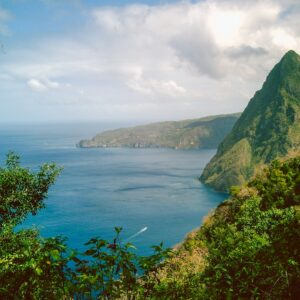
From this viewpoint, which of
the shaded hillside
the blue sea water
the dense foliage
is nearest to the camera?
the dense foliage

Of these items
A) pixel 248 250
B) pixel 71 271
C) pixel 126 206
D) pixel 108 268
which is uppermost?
pixel 108 268

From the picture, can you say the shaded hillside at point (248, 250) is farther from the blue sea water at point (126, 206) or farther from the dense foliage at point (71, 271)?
the blue sea water at point (126, 206)

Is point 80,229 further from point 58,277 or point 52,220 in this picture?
point 58,277

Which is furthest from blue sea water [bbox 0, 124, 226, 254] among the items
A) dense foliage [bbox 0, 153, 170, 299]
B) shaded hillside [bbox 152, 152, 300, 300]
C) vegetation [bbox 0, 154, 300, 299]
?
dense foliage [bbox 0, 153, 170, 299]

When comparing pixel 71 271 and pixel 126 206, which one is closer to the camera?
pixel 71 271

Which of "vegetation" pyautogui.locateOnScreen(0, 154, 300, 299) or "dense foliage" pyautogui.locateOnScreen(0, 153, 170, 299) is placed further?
"vegetation" pyautogui.locateOnScreen(0, 154, 300, 299)

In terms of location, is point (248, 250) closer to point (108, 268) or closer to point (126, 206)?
point (108, 268)

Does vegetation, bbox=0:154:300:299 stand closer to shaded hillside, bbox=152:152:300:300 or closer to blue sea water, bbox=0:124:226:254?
shaded hillside, bbox=152:152:300:300

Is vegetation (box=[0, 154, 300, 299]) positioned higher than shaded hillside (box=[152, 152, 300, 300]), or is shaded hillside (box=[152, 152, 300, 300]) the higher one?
vegetation (box=[0, 154, 300, 299])

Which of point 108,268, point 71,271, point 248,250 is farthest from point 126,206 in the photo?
point 108,268

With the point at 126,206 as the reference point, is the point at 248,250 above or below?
above

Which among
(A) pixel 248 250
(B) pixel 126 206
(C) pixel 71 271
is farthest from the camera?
(B) pixel 126 206
